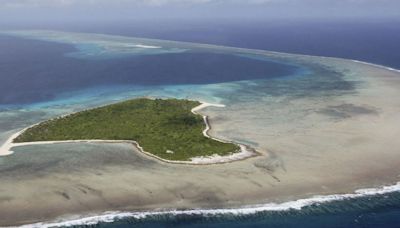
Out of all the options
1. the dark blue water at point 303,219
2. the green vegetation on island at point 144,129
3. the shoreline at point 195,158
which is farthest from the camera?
the green vegetation on island at point 144,129

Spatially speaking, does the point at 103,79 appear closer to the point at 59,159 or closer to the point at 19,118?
the point at 19,118

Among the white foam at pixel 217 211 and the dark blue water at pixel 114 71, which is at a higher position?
the dark blue water at pixel 114 71

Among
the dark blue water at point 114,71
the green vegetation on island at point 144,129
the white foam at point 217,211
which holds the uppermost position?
the dark blue water at point 114,71

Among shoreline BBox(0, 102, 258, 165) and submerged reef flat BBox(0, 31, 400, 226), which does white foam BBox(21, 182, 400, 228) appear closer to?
submerged reef flat BBox(0, 31, 400, 226)

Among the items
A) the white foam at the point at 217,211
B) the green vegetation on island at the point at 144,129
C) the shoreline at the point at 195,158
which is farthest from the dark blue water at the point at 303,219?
the green vegetation on island at the point at 144,129

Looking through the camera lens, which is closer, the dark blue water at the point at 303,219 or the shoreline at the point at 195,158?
the dark blue water at the point at 303,219

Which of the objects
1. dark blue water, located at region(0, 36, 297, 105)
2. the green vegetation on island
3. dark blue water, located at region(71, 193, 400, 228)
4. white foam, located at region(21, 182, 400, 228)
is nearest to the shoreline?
the green vegetation on island

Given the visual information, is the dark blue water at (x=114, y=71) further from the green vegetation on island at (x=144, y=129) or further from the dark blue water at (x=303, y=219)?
the dark blue water at (x=303, y=219)
